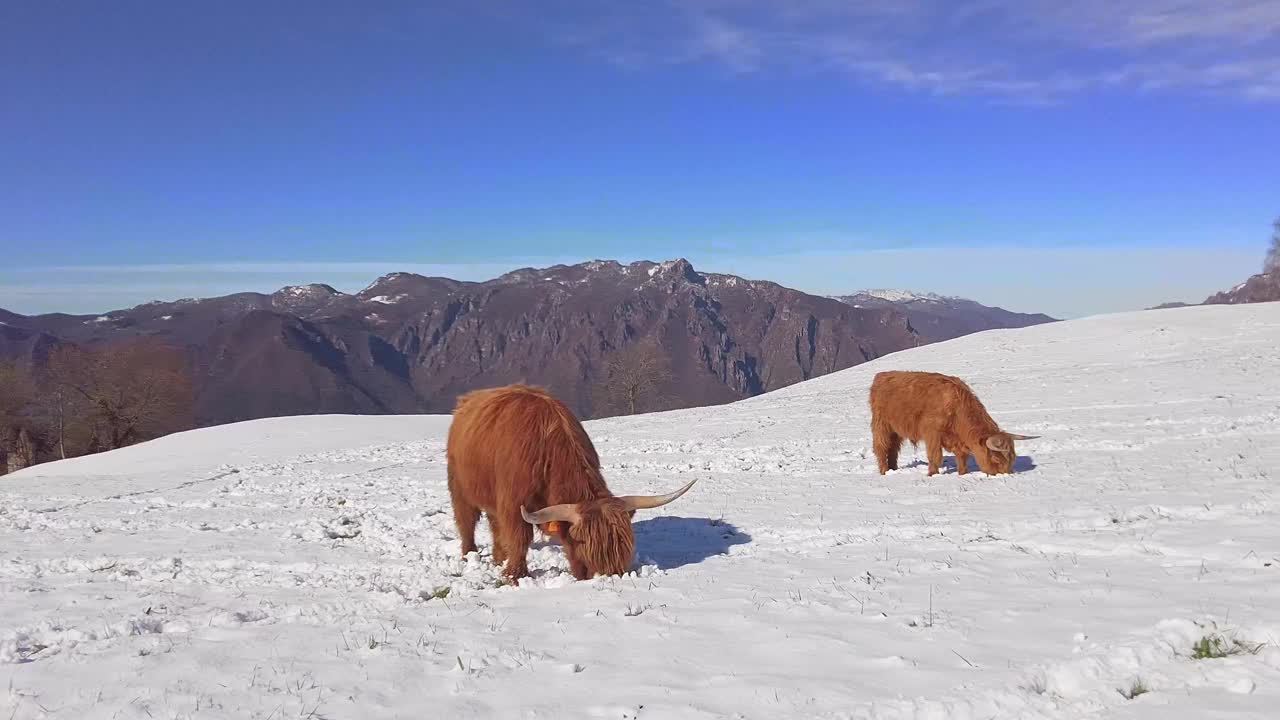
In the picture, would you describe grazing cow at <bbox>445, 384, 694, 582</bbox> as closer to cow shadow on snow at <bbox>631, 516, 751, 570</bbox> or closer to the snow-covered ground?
the snow-covered ground

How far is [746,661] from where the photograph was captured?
5199 millimetres

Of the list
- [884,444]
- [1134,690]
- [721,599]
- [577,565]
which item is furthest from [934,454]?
[1134,690]

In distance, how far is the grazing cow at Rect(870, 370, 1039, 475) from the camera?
536 inches

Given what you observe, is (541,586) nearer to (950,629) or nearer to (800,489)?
(950,629)

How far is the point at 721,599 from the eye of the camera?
6.79 metres

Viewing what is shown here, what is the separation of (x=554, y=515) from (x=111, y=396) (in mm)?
49158

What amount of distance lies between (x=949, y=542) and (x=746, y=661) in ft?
15.6

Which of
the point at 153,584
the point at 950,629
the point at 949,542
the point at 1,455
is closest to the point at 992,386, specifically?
the point at 949,542

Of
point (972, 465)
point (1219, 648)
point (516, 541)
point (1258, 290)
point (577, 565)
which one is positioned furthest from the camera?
point (1258, 290)

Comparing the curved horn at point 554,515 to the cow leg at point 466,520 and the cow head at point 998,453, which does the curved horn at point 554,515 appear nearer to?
the cow leg at point 466,520

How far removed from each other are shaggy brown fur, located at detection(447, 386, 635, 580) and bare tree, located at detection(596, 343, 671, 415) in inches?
1777

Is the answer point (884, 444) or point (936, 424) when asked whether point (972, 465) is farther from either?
point (884, 444)

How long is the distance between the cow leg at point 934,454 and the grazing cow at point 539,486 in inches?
306

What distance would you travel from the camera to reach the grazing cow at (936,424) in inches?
536
